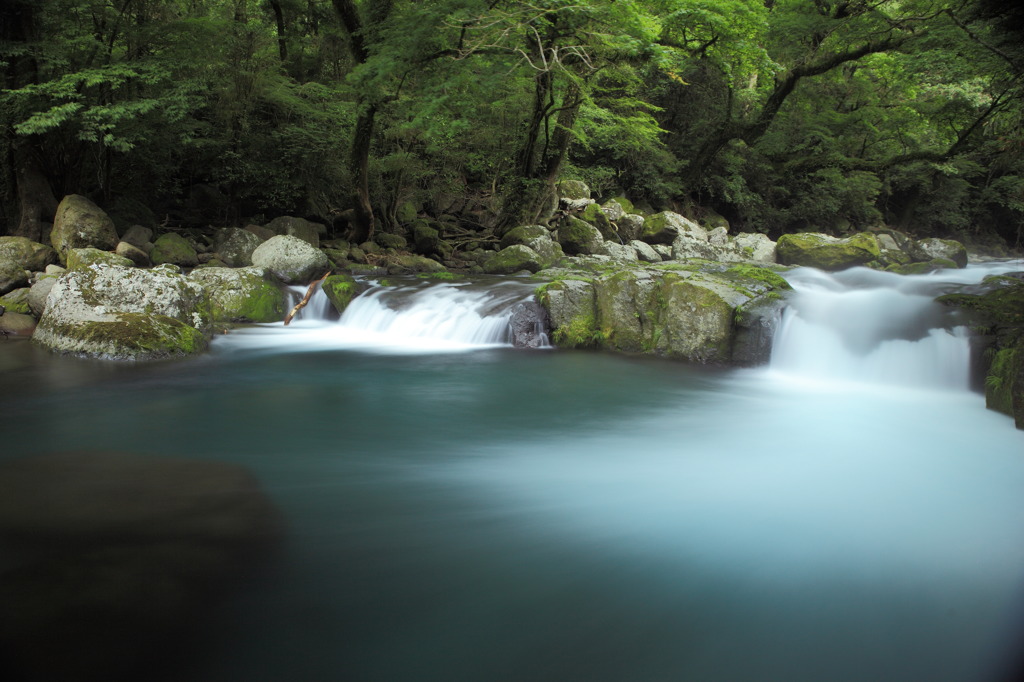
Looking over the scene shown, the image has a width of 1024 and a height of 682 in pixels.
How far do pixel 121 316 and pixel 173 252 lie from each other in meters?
5.45

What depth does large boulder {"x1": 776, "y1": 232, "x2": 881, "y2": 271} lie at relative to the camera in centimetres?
1503

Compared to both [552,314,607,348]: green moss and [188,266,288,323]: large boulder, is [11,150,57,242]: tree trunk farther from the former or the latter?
[552,314,607,348]: green moss

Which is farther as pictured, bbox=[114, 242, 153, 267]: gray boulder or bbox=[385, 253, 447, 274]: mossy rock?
bbox=[385, 253, 447, 274]: mossy rock

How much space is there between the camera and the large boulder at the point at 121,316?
752 cm

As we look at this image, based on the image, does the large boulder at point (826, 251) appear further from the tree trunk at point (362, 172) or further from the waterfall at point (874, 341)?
the tree trunk at point (362, 172)


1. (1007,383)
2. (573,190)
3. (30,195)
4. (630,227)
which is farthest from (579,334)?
(30,195)

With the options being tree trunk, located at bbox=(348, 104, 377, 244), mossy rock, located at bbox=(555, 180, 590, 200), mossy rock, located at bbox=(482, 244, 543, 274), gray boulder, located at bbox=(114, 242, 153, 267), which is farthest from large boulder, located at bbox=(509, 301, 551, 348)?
mossy rock, located at bbox=(555, 180, 590, 200)

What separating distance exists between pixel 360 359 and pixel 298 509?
4894 millimetres

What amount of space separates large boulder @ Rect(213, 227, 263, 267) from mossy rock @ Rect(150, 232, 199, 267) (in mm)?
648

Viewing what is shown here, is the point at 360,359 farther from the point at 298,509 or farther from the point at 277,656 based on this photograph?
the point at 277,656

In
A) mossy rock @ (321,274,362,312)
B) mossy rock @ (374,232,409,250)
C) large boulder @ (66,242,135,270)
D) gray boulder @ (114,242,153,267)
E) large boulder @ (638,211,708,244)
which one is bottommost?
mossy rock @ (321,274,362,312)

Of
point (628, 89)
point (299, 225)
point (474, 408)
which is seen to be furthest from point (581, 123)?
point (474, 408)

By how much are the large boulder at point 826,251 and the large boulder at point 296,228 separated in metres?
12.3

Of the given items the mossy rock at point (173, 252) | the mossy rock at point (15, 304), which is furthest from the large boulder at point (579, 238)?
the mossy rock at point (15, 304)
